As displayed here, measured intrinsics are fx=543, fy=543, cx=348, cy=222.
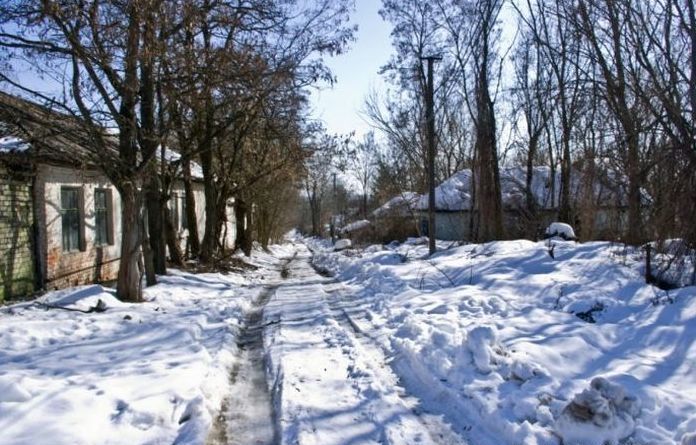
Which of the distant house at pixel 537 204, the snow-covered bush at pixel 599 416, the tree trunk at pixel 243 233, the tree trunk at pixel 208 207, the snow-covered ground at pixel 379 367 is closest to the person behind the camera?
the snow-covered bush at pixel 599 416

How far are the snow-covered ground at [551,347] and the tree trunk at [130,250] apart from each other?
13.7 ft

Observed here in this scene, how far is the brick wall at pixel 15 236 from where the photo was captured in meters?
11.5

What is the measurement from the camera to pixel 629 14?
28.9 ft

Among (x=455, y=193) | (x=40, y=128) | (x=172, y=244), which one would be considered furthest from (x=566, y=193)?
(x=40, y=128)

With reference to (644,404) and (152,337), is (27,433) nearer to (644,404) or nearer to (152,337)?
(152,337)

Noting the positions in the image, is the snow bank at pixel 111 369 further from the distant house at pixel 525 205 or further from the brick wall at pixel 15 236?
the distant house at pixel 525 205

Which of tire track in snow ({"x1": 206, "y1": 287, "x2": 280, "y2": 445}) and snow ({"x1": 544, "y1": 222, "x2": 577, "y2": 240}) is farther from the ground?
snow ({"x1": 544, "y1": 222, "x2": 577, "y2": 240})

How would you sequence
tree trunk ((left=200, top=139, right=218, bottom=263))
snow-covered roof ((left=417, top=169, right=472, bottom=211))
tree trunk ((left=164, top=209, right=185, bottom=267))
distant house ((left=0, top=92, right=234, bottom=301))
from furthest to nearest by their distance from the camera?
snow-covered roof ((left=417, top=169, right=472, bottom=211))
tree trunk ((left=200, top=139, right=218, bottom=263))
tree trunk ((left=164, top=209, right=185, bottom=267))
distant house ((left=0, top=92, right=234, bottom=301))

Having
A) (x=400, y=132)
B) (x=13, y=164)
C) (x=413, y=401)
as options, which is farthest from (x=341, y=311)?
(x=400, y=132)

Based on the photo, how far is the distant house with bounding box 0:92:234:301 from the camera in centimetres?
1020

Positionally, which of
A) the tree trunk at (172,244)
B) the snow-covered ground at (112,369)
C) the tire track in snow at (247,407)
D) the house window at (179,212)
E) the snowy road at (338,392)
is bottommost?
the tire track in snow at (247,407)

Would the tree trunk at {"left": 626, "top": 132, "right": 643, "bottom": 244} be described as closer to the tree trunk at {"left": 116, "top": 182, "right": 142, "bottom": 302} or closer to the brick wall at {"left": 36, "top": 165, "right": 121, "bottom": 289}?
the tree trunk at {"left": 116, "top": 182, "right": 142, "bottom": 302}

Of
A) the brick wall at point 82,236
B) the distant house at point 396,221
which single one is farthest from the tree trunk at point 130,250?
the distant house at point 396,221

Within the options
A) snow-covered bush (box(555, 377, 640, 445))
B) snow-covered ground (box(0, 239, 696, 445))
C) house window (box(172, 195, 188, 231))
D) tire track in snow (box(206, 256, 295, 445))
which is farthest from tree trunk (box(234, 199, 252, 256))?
snow-covered bush (box(555, 377, 640, 445))
